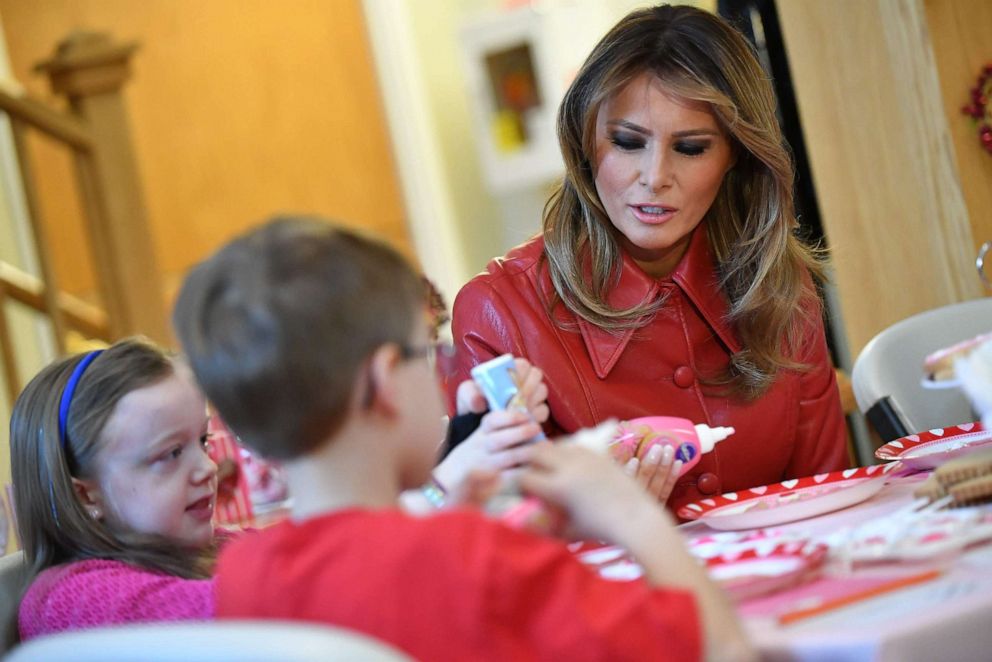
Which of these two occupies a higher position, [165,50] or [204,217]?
[165,50]

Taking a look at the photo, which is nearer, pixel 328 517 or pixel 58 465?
pixel 328 517

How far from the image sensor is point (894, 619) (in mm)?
938

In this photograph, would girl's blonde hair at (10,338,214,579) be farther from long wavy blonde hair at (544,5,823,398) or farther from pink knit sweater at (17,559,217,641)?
long wavy blonde hair at (544,5,823,398)

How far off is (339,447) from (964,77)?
199 centimetres

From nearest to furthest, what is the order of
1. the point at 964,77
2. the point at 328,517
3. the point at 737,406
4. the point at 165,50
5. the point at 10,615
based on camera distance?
the point at 328,517 → the point at 10,615 → the point at 737,406 → the point at 964,77 → the point at 165,50

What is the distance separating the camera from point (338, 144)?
5.46 metres

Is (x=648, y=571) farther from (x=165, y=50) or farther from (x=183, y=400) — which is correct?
(x=165, y=50)

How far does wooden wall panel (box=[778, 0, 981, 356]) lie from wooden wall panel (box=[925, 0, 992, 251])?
18 mm

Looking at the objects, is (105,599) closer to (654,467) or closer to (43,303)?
(654,467)

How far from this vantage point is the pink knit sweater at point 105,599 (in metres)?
1.35

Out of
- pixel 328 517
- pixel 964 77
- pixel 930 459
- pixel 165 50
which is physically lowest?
pixel 930 459

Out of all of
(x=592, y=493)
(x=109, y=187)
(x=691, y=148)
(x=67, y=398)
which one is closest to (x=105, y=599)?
(x=67, y=398)

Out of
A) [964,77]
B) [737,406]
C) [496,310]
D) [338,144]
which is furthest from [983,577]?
[338,144]

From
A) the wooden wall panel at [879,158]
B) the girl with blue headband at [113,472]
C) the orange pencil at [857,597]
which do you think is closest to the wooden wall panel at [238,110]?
the wooden wall panel at [879,158]
